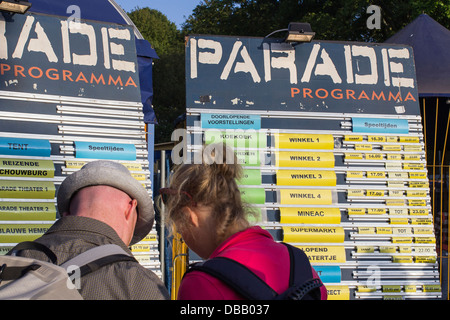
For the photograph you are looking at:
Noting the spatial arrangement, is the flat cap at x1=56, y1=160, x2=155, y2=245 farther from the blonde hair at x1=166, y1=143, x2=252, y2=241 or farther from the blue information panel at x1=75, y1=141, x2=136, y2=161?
the blue information panel at x1=75, y1=141, x2=136, y2=161

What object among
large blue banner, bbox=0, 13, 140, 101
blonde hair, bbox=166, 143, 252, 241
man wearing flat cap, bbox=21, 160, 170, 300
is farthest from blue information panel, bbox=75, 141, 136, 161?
blonde hair, bbox=166, 143, 252, 241

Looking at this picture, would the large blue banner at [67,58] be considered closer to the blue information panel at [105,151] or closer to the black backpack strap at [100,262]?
the blue information panel at [105,151]

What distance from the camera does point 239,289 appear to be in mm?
1646

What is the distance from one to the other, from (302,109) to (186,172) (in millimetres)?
2778

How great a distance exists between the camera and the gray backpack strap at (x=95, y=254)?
5.85 feet

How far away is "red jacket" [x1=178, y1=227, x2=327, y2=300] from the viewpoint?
166cm

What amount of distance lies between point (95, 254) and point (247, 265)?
21.8 inches

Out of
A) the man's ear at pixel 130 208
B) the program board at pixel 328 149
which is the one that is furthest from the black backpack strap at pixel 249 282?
the program board at pixel 328 149

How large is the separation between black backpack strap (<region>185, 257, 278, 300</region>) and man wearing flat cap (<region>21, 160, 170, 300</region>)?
267mm

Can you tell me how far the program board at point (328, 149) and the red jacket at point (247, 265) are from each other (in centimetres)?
253

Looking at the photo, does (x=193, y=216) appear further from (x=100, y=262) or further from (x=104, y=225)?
(x=100, y=262)

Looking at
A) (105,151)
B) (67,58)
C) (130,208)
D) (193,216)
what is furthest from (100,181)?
(67,58)
